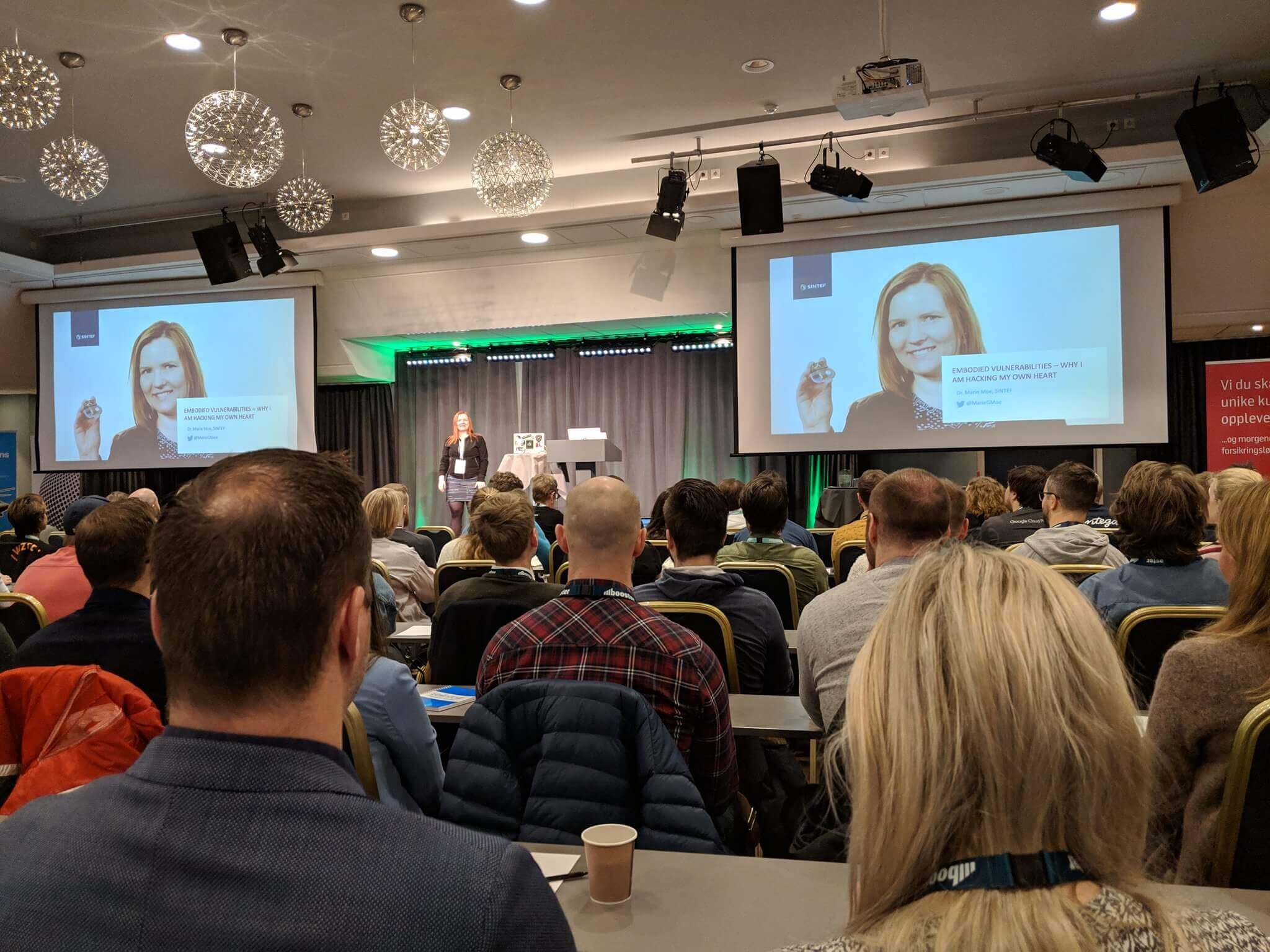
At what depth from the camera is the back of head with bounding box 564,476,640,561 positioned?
2.12 m

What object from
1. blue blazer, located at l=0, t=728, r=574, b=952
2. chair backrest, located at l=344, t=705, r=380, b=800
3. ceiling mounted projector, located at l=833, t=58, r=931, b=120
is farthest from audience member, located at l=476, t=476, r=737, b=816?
ceiling mounted projector, located at l=833, t=58, r=931, b=120

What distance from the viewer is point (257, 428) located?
8922 mm

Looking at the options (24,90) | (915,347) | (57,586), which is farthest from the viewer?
(915,347)

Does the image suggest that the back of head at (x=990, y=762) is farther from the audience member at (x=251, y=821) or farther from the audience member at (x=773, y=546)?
the audience member at (x=773, y=546)

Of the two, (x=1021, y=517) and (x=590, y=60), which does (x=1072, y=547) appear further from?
(x=590, y=60)

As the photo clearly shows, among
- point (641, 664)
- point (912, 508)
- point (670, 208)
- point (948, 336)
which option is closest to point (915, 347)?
point (948, 336)

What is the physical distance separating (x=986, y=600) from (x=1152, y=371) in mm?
6903

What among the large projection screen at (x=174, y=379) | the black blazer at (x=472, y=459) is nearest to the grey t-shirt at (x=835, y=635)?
the large projection screen at (x=174, y=379)

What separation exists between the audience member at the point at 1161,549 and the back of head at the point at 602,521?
1.51 meters

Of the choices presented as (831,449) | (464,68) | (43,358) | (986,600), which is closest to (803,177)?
(831,449)

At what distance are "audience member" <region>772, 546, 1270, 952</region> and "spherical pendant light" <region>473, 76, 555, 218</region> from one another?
4.49m

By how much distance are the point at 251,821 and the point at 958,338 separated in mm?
7161

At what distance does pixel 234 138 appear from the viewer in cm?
421

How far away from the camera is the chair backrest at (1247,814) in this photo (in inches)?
54.6
